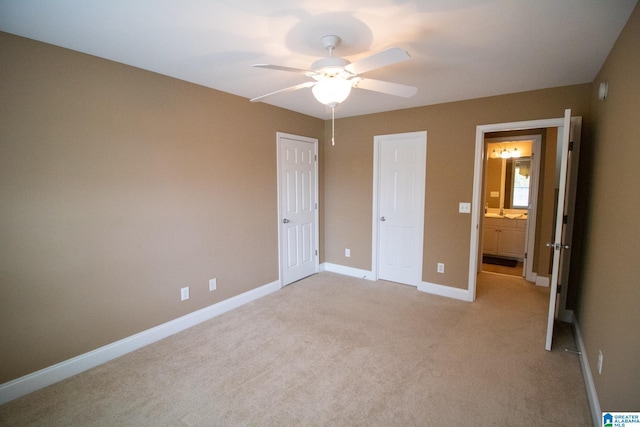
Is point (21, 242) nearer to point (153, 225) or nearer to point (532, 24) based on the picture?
point (153, 225)

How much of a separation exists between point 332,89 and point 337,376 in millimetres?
2087

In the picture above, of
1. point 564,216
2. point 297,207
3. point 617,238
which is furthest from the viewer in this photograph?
point 297,207

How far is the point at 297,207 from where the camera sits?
4305 mm

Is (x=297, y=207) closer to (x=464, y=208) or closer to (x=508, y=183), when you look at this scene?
(x=464, y=208)

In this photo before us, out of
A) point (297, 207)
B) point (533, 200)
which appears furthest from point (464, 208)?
point (297, 207)

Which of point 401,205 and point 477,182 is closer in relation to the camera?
point 477,182

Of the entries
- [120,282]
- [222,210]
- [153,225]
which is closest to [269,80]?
[222,210]

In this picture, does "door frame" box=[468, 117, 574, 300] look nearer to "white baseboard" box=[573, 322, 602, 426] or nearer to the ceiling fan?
"white baseboard" box=[573, 322, 602, 426]

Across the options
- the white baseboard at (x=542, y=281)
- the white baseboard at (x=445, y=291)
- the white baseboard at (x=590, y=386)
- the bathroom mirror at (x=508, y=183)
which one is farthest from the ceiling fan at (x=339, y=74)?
the bathroom mirror at (x=508, y=183)

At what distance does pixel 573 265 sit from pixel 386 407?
8.62ft

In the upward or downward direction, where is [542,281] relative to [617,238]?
downward

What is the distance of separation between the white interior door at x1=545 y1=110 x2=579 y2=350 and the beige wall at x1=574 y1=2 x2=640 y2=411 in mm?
206

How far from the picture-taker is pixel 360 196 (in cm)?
449

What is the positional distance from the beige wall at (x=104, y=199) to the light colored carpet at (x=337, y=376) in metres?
0.41
